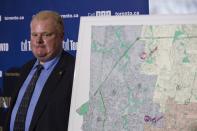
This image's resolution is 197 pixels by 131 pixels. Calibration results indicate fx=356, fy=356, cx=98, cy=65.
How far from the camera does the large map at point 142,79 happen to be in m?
1.40

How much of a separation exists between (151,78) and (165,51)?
0.40ft

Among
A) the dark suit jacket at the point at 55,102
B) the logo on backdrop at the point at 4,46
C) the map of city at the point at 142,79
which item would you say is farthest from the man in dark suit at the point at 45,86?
the logo on backdrop at the point at 4,46

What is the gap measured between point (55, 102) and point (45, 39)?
0.37m

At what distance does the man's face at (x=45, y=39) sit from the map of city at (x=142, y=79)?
0.49 metres

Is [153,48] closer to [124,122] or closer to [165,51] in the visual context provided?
[165,51]

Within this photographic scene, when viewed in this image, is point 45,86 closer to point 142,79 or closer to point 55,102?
point 55,102

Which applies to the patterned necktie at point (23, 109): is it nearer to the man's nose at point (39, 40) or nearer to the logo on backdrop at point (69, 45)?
the man's nose at point (39, 40)

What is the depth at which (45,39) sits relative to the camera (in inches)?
77.7

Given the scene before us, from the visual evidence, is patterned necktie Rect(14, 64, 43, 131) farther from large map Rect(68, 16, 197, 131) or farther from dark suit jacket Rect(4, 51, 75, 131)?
large map Rect(68, 16, 197, 131)

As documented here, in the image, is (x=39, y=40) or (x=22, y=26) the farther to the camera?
(x=22, y=26)

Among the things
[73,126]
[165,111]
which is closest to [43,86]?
[73,126]

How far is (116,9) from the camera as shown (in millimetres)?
2732

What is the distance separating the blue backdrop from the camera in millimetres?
2839

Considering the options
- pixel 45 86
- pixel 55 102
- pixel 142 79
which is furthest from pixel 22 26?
pixel 142 79
